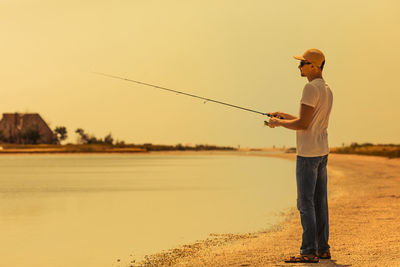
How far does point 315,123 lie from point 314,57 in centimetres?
81

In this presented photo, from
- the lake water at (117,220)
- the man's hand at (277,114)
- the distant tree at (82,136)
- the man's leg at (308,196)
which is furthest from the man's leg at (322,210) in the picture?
the distant tree at (82,136)

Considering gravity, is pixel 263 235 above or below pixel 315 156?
below

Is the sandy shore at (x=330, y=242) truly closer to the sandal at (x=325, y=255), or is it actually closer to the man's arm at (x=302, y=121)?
the sandal at (x=325, y=255)

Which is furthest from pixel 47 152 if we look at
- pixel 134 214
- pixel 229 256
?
pixel 229 256

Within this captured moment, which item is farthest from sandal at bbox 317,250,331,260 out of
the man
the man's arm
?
the man's arm

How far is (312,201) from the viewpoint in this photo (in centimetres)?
611

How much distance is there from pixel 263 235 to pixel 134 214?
16.8ft

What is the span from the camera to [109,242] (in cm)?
955

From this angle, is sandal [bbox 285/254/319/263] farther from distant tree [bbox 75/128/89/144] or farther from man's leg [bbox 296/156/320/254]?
distant tree [bbox 75/128/89/144]

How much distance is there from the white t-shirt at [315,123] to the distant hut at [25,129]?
319 ft

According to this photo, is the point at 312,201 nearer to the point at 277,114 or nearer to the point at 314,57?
the point at 277,114

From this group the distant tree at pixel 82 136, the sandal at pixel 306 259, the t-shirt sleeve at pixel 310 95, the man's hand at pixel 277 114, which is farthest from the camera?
the distant tree at pixel 82 136

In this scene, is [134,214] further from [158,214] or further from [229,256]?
[229,256]

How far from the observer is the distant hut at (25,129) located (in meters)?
97.8
